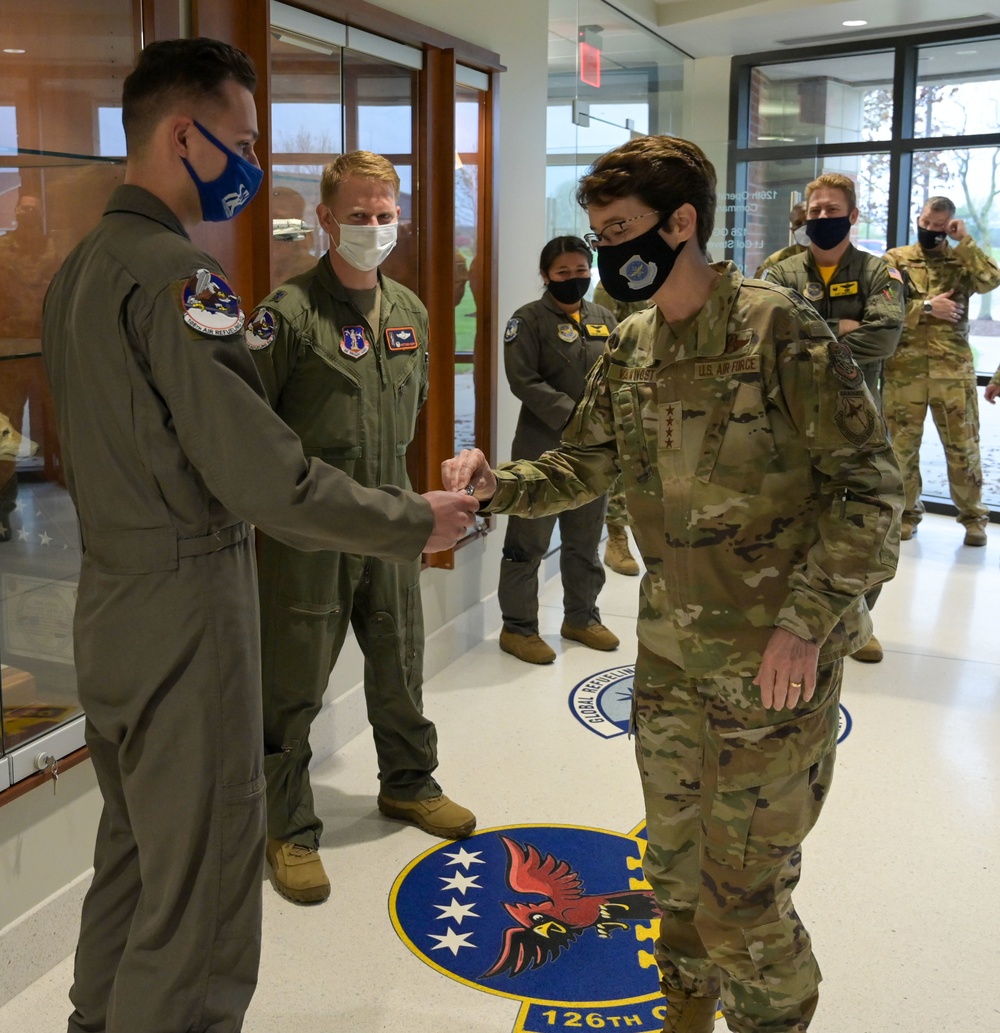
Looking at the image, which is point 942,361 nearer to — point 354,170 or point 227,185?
point 354,170

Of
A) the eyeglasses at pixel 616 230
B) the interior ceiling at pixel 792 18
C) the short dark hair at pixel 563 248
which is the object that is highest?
the interior ceiling at pixel 792 18

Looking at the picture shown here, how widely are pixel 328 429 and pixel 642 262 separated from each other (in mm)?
1277

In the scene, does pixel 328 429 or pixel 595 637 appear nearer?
pixel 328 429

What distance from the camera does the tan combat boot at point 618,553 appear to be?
20.6ft

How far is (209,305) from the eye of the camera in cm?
174

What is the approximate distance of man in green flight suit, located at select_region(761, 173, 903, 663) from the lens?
4586 millimetres

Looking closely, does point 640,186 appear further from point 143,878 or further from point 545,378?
point 545,378

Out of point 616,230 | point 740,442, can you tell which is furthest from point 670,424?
point 616,230

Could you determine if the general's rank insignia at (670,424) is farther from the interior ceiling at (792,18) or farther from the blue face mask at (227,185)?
the interior ceiling at (792,18)

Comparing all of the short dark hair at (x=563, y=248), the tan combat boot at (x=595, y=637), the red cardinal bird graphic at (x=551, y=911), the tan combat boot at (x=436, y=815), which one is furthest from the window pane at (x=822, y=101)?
the red cardinal bird graphic at (x=551, y=911)

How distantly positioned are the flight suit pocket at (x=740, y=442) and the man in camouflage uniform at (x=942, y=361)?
5123 millimetres

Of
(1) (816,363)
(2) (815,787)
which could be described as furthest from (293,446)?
(2) (815,787)

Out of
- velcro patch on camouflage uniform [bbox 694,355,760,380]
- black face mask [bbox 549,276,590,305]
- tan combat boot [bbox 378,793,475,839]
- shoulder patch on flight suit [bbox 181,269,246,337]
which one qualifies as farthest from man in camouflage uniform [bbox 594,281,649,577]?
shoulder patch on flight suit [bbox 181,269,246,337]

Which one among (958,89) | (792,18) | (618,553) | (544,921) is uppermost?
(792,18)
